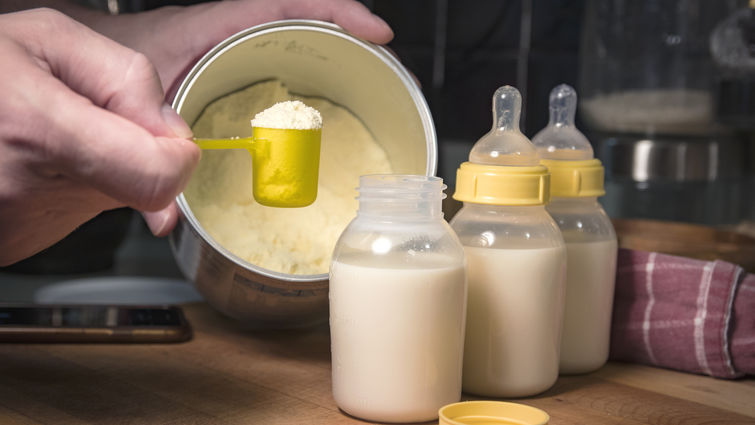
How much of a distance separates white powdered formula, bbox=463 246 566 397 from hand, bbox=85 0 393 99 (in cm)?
26

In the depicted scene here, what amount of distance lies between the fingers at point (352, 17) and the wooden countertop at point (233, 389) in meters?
0.34

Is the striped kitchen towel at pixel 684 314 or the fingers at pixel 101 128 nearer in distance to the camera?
the fingers at pixel 101 128

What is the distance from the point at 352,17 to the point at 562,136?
0.80ft

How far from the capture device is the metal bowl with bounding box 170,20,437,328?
76 cm

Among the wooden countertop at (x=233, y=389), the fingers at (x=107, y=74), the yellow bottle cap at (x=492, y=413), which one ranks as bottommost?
the wooden countertop at (x=233, y=389)

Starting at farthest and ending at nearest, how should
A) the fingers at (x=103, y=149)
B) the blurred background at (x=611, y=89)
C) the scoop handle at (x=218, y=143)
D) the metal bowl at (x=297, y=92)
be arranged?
the blurred background at (x=611, y=89) → the metal bowl at (x=297, y=92) → the scoop handle at (x=218, y=143) → the fingers at (x=103, y=149)

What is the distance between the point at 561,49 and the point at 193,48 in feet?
3.09

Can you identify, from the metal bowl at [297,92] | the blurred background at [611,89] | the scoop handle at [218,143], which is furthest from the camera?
the blurred background at [611,89]

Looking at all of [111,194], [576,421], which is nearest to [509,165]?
[576,421]

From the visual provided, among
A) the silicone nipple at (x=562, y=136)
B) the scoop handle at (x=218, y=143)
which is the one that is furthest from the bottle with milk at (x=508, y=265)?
the scoop handle at (x=218, y=143)

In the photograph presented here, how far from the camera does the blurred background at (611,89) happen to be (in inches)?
52.7

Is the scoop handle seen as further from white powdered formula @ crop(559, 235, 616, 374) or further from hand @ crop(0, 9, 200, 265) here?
white powdered formula @ crop(559, 235, 616, 374)

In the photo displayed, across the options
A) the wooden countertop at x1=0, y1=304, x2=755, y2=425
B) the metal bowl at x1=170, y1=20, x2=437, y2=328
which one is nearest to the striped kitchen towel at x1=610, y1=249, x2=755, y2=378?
the wooden countertop at x1=0, y1=304, x2=755, y2=425

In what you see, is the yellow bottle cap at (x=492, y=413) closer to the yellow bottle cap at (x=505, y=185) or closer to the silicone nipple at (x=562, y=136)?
the yellow bottle cap at (x=505, y=185)
